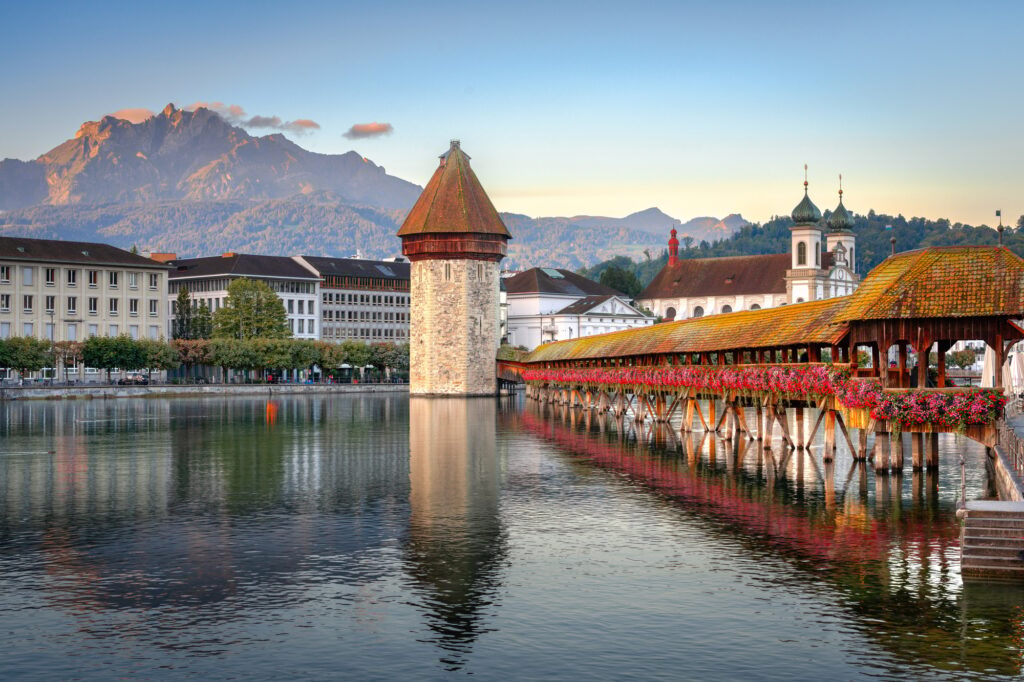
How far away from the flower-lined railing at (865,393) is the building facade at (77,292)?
10132 cm

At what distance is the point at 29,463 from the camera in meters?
44.8

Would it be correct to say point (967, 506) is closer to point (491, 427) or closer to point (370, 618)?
point (370, 618)

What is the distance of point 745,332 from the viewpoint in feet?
154

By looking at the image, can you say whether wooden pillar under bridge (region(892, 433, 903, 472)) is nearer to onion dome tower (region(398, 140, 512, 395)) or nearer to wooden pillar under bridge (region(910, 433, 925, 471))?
wooden pillar under bridge (region(910, 433, 925, 471))

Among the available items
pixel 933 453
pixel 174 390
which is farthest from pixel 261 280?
pixel 933 453

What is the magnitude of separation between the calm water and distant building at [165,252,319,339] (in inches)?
5146

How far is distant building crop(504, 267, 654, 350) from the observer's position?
17138 cm

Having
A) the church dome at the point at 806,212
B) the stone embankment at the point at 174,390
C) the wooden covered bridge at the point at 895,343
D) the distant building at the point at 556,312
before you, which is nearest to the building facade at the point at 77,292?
the stone embankment at the point at 174,390

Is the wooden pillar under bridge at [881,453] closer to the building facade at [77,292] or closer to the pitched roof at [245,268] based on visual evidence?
the building facade at [77,292]

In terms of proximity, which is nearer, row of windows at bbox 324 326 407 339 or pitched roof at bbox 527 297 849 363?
pitched roof at bbox 527 297 849 363

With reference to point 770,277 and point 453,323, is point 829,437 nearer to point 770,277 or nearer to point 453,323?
point 453,323

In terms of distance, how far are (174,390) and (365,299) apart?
224 feet

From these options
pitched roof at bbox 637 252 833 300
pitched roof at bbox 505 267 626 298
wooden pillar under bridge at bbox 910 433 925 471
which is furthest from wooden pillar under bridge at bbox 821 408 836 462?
pitched roof at bbox 637 252 833 300

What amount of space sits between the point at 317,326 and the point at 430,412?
95.9 metres
